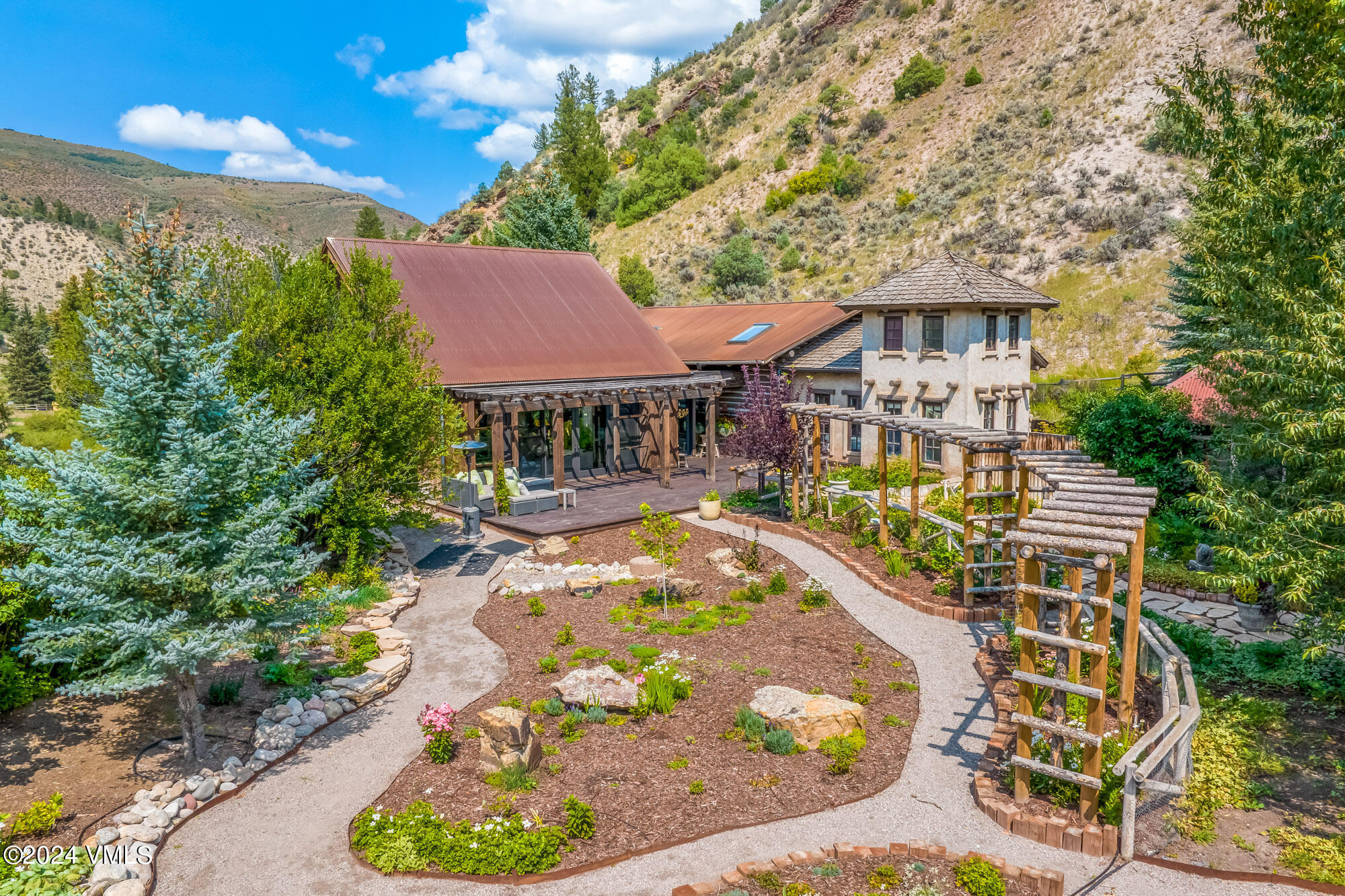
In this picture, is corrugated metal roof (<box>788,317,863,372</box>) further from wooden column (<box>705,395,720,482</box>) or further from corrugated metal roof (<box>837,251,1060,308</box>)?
wooden column (<box>705,395,720,482</box>)

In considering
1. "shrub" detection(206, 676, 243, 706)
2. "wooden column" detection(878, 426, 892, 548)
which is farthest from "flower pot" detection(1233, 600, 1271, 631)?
"shrub" detection(206, 676, 243, 706)

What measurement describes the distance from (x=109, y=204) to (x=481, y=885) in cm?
11747

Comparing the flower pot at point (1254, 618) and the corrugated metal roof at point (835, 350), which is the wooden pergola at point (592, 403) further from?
the flower pot at point (1254, 618)

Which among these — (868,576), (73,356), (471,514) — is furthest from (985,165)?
(73,356)

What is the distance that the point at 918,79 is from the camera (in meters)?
58.0

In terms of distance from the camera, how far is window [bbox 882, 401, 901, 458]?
23.6 m

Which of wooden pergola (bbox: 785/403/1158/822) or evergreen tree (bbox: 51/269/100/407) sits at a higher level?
evergreen tree (bbox: 51/269/100/407)

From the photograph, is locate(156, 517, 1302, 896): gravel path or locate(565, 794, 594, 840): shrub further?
locate(565, 794, 594, 840): shrub

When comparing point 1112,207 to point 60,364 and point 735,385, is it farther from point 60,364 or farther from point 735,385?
point 60,364

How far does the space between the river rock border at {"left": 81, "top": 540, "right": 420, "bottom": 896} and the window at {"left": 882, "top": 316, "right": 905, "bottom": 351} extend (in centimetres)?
1616

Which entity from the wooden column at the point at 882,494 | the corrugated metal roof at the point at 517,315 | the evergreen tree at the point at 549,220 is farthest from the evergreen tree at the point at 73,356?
the evergreen tree at the point at 549,220

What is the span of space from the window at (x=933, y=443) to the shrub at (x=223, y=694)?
18.6 m

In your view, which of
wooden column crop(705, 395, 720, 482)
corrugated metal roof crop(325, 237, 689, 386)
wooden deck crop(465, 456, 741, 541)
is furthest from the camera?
wooden column crop(705, 395, 720, 482)

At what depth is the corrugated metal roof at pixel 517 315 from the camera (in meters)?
22.5
